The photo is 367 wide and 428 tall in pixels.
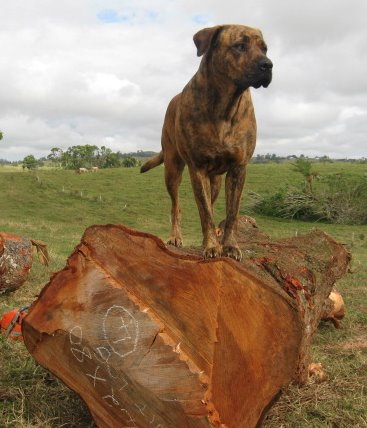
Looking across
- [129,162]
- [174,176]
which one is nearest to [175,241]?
[174,176]

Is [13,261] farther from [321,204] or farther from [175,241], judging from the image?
[321,204]

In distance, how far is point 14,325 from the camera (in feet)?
14.0

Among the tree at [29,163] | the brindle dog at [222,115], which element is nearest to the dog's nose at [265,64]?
the brindle dog at [222,115]

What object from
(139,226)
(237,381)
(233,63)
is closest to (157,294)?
(237,381)

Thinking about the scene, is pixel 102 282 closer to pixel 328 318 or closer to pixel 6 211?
pixel 328 318

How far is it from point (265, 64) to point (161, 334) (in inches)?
88.9

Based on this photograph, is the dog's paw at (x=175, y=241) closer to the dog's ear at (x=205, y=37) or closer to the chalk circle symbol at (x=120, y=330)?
the dog's ear at (x=205, y=37)

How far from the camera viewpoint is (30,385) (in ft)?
11.9

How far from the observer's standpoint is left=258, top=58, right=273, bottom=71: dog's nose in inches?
146

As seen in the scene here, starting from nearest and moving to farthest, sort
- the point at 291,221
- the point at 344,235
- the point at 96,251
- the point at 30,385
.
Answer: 1. the point at 96,251
2. the point at 30,385
3. the point at 344,235
4. the point at 291,221

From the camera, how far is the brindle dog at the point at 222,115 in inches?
152

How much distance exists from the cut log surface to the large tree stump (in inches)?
166

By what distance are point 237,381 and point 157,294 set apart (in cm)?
64

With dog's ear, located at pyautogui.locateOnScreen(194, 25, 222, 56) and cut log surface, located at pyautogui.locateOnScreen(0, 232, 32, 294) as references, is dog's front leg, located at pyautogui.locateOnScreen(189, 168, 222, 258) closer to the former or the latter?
dog's ear, located at pyautogui.locateOnScreen(194, 25, 222, 56)
